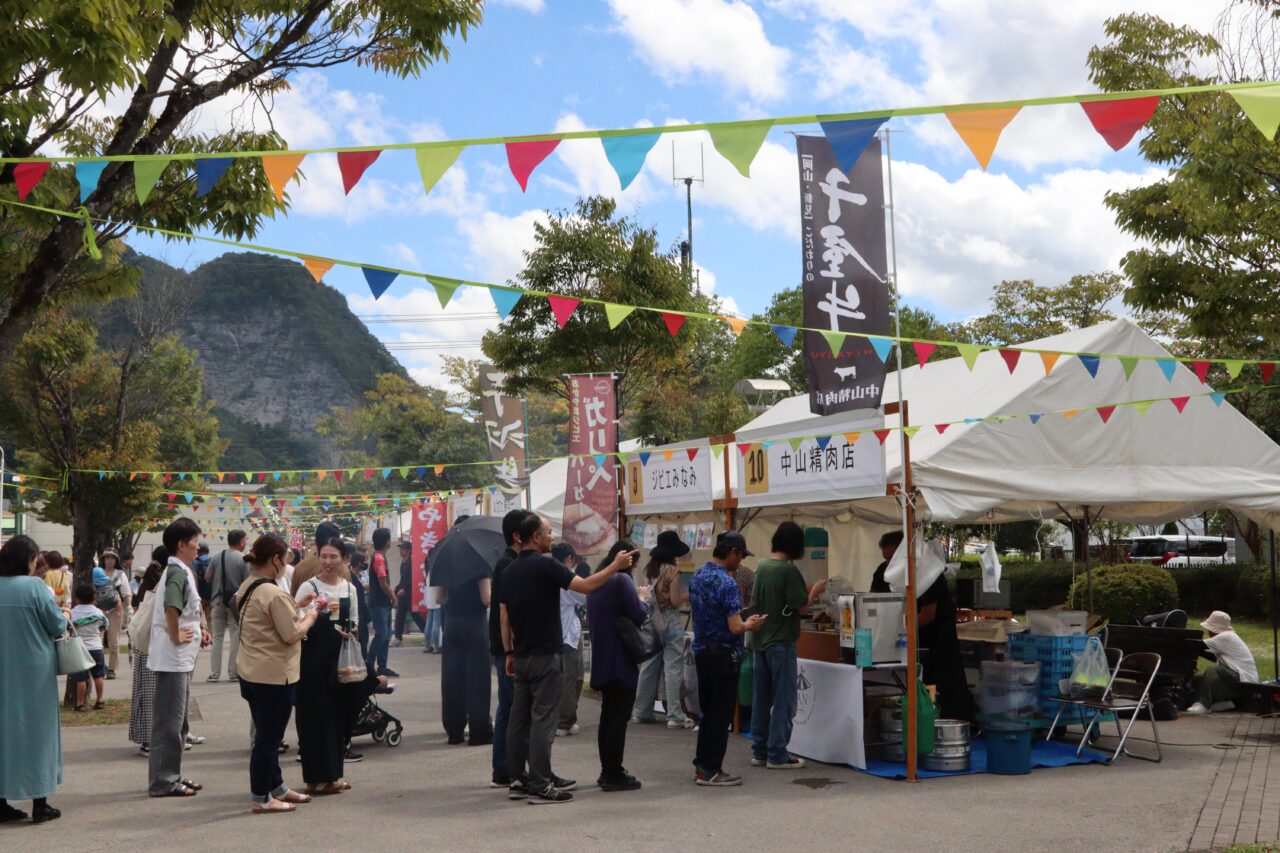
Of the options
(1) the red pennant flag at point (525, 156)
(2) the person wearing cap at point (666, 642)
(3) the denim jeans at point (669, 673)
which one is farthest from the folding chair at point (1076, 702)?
(1) the red pennant flag at point (525, 156)

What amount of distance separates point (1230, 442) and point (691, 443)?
17.0 feet

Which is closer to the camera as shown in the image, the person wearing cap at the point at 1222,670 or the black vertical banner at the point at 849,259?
the black vertical banner at the point at 849,259

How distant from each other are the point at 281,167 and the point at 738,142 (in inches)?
83.9

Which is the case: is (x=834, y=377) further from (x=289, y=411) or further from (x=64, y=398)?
(x=289, y=411)

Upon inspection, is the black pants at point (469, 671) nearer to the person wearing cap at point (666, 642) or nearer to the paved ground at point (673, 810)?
the paved ground at point (673, 810)

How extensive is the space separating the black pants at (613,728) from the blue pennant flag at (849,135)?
13.5 feet

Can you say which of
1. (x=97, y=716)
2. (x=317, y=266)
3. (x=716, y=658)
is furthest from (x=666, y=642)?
(x=97, y=716)

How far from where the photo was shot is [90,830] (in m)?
6.98

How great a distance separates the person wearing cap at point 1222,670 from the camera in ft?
38.1

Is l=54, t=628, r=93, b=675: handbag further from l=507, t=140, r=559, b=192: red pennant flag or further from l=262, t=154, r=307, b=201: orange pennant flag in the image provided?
l=507, t=140, r=559, b=192: red pennant flag

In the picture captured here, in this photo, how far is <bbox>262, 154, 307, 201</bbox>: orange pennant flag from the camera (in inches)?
215

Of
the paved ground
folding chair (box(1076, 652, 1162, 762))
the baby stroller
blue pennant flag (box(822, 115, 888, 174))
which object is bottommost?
the paved ground

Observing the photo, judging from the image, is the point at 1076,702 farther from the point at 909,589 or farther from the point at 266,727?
the point at 266,727

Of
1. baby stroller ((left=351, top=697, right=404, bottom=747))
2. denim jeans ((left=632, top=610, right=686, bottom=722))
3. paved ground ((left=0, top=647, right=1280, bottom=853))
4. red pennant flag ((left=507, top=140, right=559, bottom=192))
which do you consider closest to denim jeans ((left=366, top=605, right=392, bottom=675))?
baby stroller ((left=351, top=697, right=404, bottom=747))
